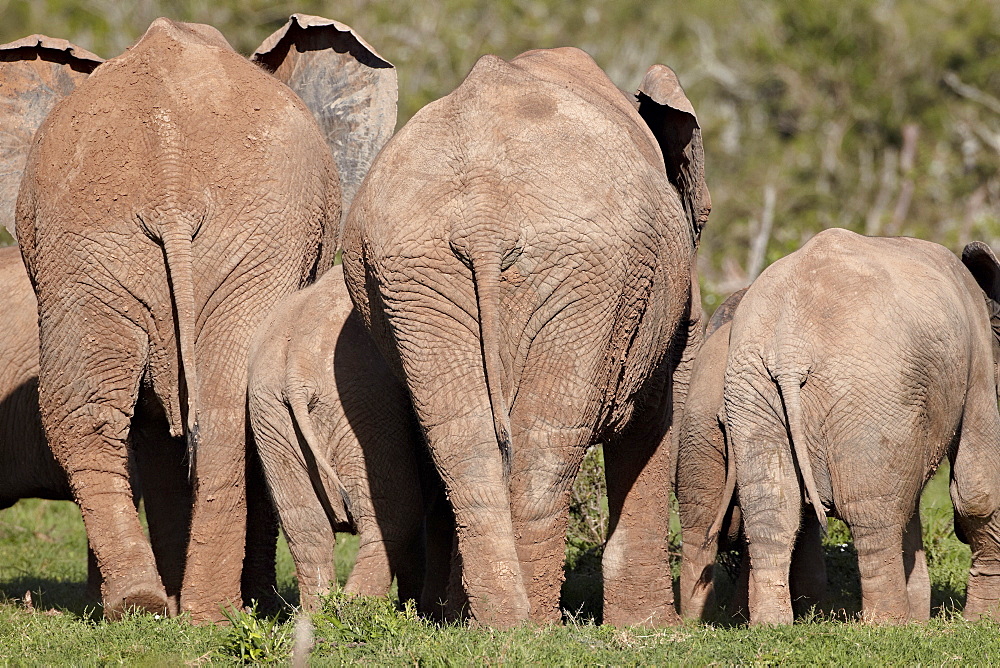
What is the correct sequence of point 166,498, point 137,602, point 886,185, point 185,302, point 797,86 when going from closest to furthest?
point 185,302
point 137,602
point 166,498
point 886,185
point 797,86

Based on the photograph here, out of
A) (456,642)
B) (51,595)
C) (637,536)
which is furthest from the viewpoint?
(51,595)

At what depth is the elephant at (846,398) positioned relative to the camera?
5.66 meters

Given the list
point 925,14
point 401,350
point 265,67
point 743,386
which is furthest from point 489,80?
point 925,14

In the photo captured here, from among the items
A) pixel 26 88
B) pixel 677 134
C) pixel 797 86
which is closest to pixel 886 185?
pixel 797 86

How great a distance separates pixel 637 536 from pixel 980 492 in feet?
5.20

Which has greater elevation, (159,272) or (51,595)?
(159,272)

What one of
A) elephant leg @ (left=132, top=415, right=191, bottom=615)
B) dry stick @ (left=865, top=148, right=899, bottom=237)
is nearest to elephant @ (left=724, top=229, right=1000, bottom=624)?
elephant leg @ (left=132, top=415, right=191, bottom=615)

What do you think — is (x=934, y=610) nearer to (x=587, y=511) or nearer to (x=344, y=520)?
(x=587, y=511)

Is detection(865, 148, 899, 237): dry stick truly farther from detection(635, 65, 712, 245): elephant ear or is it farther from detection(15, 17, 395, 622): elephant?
detection(15, 17, 395, 622): elephant

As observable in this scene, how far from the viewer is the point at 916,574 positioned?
643 centimetres

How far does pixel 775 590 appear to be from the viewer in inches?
229

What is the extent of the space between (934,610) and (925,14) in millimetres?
17991

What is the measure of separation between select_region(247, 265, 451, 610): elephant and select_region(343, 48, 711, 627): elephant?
0.42m

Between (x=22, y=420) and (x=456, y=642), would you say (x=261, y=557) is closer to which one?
(x=22, y=420)
